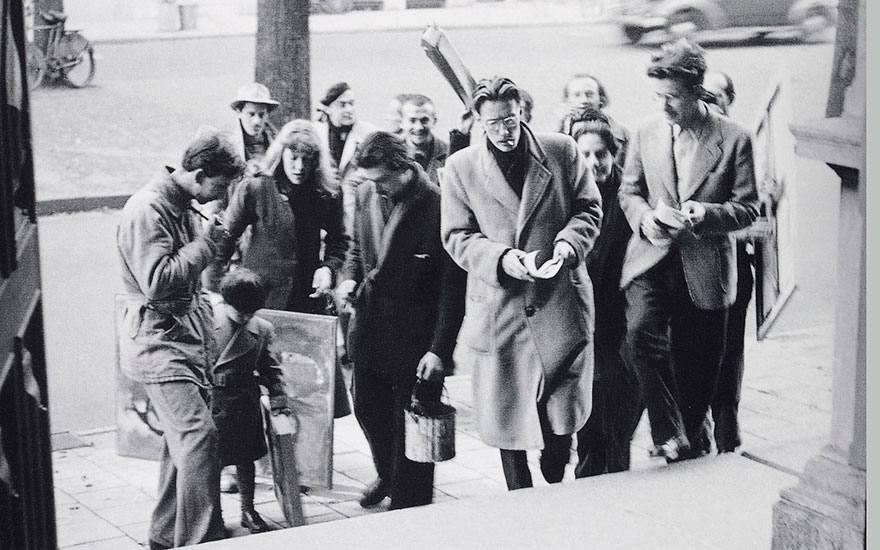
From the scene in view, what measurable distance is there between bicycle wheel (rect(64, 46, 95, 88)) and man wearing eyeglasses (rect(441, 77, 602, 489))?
5.50ft

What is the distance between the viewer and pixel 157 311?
6.00 m

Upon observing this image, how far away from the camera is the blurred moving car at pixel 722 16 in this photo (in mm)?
6906

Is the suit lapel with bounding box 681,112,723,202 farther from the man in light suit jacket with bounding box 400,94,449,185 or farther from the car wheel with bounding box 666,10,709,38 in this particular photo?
the man in light suit jacket with bounding box 400,94,449,185

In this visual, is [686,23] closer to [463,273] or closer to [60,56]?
[463,273]

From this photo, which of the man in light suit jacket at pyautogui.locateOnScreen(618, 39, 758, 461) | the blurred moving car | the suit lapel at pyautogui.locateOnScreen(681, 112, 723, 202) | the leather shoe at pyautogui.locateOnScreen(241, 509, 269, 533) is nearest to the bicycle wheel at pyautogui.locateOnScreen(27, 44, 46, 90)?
the leather shoe at pyautogui.locateOnScreen(241, 509, 269, 533)

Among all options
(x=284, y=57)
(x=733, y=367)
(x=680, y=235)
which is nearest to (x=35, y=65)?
(x=284, y=57)

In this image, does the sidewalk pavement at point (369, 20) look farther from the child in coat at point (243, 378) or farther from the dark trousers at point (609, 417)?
the dark trousers at point (609, 417)

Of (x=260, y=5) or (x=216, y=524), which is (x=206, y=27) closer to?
(x=260, y=5)

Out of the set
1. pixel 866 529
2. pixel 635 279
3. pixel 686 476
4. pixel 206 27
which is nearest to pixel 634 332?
pixel 635 279

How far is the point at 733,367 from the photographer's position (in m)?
7.48

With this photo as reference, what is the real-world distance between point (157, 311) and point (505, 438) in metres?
1.85

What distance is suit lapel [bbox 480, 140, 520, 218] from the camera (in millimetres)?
6695

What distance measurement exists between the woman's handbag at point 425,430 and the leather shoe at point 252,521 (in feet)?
2.51

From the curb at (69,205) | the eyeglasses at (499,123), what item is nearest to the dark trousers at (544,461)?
the eyeglasses at (499,123)
